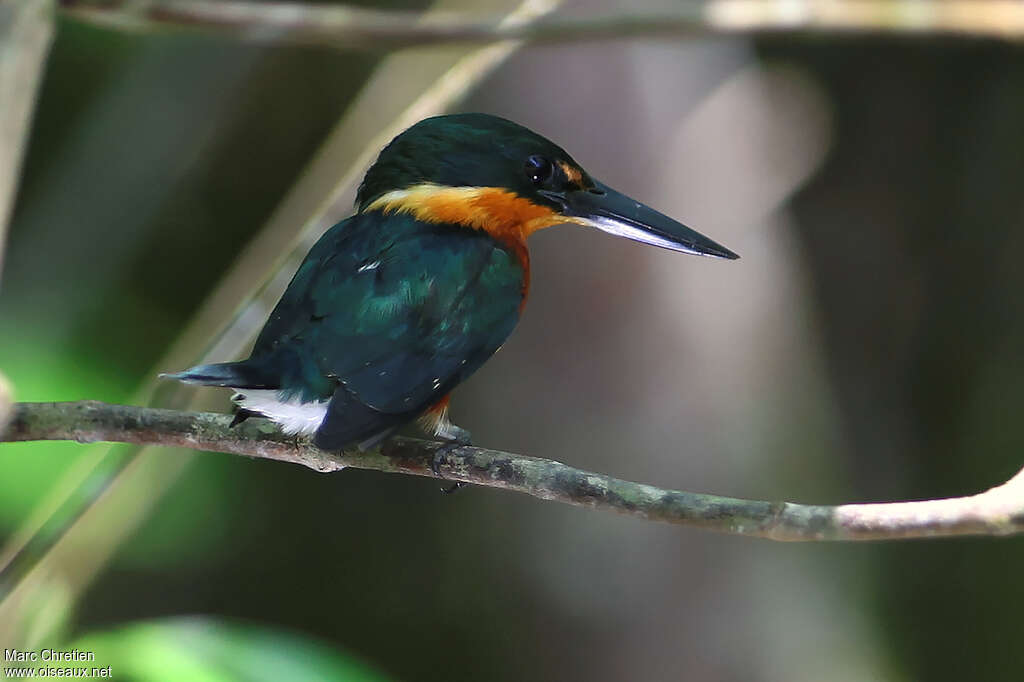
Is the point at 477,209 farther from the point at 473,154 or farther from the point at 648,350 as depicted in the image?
the point at 648,350

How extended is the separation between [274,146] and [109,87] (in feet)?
1.94

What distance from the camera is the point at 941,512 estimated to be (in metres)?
1.08

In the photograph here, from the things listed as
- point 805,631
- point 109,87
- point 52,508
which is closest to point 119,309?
point 109,87

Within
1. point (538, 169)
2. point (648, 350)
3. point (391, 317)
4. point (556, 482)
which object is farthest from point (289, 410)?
point (648, 350)

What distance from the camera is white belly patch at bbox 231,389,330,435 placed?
5.27 feet

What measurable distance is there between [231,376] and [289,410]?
100mm

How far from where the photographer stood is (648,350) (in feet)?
9.98

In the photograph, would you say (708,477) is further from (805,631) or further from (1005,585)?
(1005,585)

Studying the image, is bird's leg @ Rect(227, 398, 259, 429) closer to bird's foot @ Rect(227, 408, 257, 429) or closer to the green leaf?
bird's foot @ Rect(227, 408, 257, 429)

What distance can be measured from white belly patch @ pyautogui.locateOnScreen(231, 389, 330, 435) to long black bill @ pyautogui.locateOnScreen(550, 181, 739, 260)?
1.87ft

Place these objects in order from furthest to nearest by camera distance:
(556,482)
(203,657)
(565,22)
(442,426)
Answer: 1. (565,22)
2. (442,426)
3. (203,657)
4. (556,482)

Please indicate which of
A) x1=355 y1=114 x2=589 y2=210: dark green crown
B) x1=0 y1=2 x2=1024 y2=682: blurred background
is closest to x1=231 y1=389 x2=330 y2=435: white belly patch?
x1=355 y1=114 x2=589 y2=210: dark green crown

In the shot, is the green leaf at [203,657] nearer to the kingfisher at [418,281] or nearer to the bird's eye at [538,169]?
the kingfisher at [418,281]

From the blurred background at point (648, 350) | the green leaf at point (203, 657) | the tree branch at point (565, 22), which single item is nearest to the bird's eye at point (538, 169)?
the tree branch at point (565, 22)
